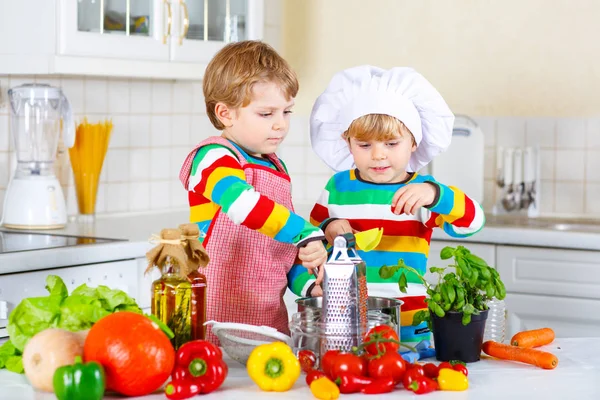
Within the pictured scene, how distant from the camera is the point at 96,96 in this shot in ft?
11.6

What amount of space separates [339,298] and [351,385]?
155mm

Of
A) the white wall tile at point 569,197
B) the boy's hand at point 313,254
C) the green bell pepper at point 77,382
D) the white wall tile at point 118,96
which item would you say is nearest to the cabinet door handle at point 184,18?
→ the white wall tile at point 118,96

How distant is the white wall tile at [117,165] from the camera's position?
363cm

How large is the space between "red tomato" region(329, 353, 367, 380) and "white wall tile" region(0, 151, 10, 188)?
2081 mm

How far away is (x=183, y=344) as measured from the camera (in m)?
1.54

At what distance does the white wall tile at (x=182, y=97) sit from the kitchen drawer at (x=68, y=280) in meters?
1.15

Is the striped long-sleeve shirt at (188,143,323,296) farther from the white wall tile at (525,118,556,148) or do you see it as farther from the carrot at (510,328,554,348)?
the white wall tile at (525,118,556,148)

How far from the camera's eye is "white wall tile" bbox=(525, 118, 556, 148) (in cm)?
387

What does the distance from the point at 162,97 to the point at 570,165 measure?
163 centimetres

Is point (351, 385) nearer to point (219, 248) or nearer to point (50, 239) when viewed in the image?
point (219, 248)

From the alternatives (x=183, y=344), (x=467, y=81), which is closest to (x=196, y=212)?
(x=183, y=344)

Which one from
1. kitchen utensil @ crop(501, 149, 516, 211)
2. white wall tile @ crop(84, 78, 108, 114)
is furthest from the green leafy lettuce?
kitchen utensil @ crop(501, 149, 516, 211)

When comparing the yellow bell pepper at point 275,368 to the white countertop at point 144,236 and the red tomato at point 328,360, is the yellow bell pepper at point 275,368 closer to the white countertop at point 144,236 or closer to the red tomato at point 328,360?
the red tomato at point 328,360

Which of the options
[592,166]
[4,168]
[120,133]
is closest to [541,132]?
[592,166]
